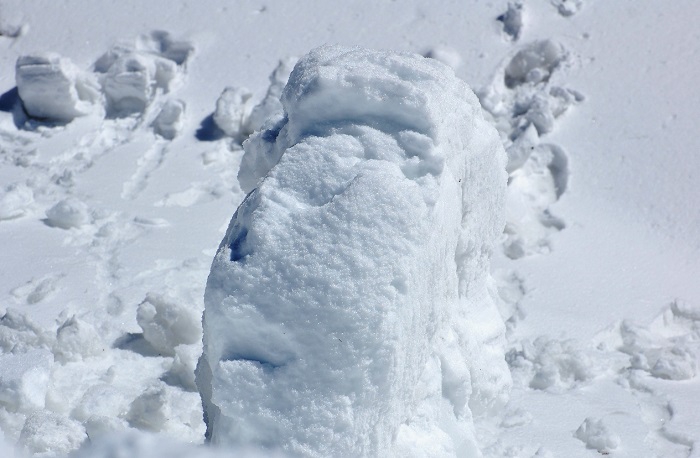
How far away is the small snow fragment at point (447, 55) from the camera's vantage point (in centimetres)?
407

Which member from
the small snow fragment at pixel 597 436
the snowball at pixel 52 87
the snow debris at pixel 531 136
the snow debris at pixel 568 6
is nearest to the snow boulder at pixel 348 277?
the small snow fragment at pixel 597 436

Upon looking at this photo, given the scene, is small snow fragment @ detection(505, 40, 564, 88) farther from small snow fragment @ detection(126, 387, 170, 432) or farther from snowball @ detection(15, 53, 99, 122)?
small snow fragment @ detection(126, 387, 170, 432)

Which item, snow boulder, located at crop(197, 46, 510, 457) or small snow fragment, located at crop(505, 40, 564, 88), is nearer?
snow boulder, located at crop(197, 46, 510, 457)

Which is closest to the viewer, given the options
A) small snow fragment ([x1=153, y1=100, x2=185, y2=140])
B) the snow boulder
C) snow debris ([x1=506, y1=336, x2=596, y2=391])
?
the snow boulder

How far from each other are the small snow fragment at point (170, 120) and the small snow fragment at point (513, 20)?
1720mm

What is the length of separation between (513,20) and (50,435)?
10.2 ft

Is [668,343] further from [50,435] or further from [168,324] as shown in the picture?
[50,435]

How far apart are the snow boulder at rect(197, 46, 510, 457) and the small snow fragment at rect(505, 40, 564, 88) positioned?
213cm

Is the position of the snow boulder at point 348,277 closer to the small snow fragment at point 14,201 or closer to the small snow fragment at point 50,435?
the small snow fragment at point 50,435

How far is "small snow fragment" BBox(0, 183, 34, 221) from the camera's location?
10.9 ft

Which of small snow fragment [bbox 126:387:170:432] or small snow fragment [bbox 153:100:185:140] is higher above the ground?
small snow fragment [bbox 153:100:185:140]

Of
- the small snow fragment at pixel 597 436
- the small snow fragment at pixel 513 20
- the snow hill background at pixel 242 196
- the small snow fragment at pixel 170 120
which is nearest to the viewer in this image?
the small snow fragment at pixel 597 436

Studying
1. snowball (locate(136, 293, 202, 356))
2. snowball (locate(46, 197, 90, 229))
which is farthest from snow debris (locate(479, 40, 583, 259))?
snowball (locate(46, 197, 90, 229))

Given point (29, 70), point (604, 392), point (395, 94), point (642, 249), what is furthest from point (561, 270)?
point (29, 70)
